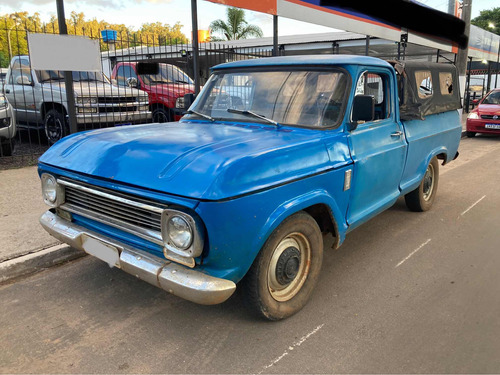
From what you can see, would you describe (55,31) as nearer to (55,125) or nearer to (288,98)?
(55,125)

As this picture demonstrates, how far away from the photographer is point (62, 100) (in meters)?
8.28

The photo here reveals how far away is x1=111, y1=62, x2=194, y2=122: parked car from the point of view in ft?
33.7

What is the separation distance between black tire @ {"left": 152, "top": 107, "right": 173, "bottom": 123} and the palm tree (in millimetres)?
25963

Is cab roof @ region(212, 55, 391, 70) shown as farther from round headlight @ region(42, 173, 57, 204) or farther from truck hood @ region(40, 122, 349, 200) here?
round headlight @ region(42, 173, 57, 204)

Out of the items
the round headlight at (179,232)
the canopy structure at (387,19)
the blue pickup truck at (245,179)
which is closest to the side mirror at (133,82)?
the canopy structure at (387,19)

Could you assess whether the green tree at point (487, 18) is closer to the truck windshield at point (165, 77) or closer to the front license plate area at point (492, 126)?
the front license plate area at point (492, 126)

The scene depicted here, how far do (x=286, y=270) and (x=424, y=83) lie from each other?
3.41m

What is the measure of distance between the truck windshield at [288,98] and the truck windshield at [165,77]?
24.1ft

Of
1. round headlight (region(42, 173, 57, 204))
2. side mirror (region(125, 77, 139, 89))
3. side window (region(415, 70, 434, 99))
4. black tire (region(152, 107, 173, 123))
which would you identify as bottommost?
round headlight (region(42, 173, 57, 204))

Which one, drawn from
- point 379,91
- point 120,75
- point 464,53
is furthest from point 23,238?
point 464,53

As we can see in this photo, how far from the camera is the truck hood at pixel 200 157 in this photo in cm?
244

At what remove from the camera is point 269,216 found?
2650mm

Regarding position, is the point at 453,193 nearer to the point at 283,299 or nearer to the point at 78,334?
the point at 283,299

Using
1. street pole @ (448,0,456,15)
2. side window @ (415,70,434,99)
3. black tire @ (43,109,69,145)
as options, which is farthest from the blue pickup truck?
street pole @ (448,0,456,15)
